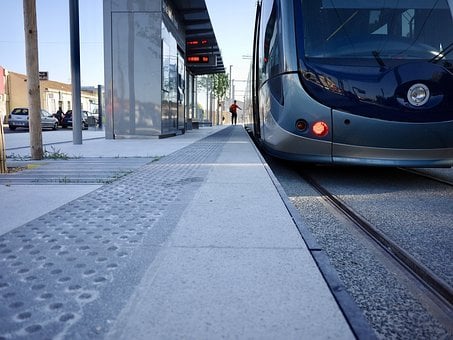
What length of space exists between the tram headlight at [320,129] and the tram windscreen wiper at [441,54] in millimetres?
1429

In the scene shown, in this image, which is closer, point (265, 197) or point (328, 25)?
point (265, 197)

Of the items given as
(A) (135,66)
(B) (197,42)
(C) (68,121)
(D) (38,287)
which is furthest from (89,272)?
(C) (68,121)

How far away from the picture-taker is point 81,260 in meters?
2.25

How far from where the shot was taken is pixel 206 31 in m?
19.9

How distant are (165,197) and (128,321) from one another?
2.27 metres

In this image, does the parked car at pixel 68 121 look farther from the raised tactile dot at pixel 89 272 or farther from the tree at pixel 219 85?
the raised tactile dot at pixel 89 272

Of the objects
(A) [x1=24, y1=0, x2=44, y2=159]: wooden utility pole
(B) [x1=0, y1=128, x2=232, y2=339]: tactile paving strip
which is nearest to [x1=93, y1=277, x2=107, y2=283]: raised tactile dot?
(B) [x1=0, y1=128, x2=232, y2=339]: tactile paving strip

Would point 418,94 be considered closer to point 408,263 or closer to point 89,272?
point 408,263

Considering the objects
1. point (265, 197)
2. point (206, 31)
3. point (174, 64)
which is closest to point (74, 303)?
point (265, 197)

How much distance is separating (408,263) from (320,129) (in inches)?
103

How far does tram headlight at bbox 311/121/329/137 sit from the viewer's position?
496 cm

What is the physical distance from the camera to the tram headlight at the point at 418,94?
15.6ft

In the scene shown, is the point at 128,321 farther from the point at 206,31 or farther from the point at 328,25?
the point at 206,31

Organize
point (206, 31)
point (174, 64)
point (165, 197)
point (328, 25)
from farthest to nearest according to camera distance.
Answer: point (206, 31), point (174, 64), point (328, 25), point (165, 197)
